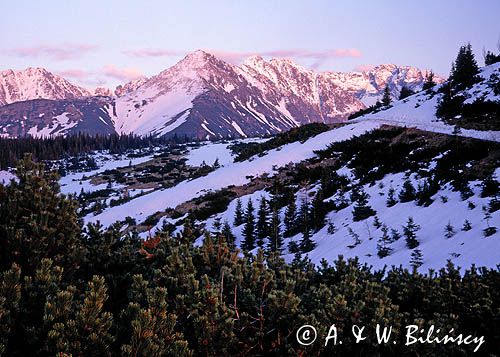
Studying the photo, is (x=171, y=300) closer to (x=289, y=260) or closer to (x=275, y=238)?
(x=289, y=260)

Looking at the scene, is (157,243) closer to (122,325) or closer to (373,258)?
(122,325)

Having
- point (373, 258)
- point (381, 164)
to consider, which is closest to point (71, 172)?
point (381, 164)

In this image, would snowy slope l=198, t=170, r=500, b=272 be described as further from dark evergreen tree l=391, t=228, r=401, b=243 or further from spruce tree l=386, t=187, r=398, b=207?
spruce tree l=386, t=187, r=398, b=207

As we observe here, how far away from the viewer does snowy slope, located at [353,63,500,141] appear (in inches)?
1033

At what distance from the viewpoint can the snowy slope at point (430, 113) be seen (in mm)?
26241

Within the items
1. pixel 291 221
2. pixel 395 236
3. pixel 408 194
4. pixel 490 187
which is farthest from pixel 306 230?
pixel 490 187

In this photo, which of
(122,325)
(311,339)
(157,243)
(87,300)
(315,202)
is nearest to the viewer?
(87,300)

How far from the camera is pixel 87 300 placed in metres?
3.93

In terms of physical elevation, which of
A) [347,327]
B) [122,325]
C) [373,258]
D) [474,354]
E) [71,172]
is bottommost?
[71,172]

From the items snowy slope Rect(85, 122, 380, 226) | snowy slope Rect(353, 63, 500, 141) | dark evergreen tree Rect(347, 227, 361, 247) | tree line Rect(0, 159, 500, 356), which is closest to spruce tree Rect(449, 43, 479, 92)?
snowy slope Rect(353, 63, 500, 141)

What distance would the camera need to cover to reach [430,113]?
36.8 metres

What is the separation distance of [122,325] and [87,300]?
2.21ft

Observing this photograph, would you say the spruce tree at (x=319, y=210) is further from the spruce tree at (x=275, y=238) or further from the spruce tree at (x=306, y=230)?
the spruce tree at (x=275, y=238)

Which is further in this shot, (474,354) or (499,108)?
(499,108)
